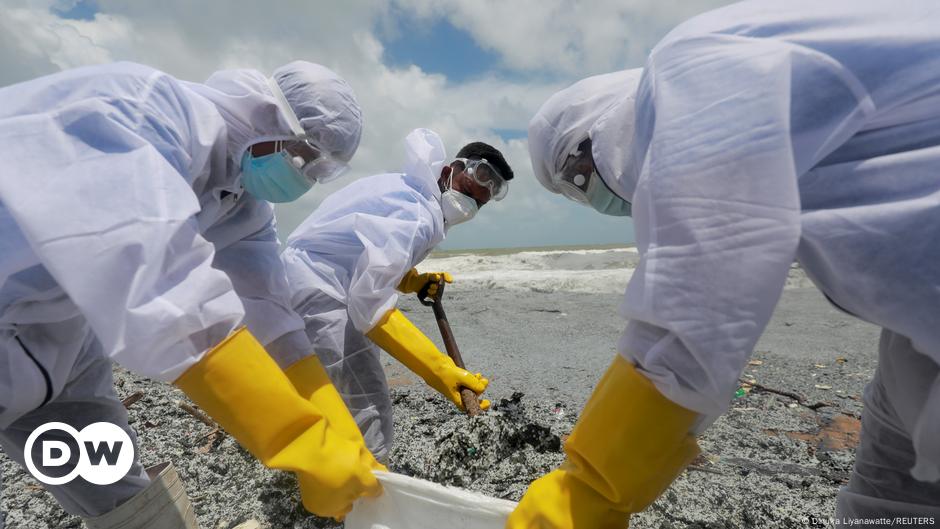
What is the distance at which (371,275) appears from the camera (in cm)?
229

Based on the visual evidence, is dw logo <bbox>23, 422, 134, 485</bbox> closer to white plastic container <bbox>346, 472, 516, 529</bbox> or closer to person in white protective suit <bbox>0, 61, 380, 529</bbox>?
person in white protective suit <bbox>0, 61, 380, 529</bbox>

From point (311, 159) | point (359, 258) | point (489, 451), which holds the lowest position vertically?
point (489, 451)

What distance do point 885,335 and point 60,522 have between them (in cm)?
308

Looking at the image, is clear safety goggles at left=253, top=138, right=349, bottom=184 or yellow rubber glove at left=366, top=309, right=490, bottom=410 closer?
clear safety goggles at left=253, top=138, right=349, bottom=184

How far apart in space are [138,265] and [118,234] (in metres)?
0.07

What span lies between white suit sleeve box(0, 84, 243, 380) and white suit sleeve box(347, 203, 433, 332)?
1.10 m

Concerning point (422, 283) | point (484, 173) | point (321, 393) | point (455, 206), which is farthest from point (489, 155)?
point (321, 393)

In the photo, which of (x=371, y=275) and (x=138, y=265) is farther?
(x=371, y=275)

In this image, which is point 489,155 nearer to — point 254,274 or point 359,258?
point 359,258

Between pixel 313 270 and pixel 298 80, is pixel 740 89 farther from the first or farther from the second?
pixel 313 270

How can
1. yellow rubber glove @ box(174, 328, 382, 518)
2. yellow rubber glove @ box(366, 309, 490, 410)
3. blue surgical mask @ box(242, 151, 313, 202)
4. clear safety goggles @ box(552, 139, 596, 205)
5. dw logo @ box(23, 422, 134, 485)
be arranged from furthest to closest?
1. yellow rubber glove @ box(366, 309, 490, 410)
2. blue surgical mask @ box(242, 151, 313, 202)
3. dw logo @ box(23, 422, 134, 485)
4. clear safety goggles @ box(552, 139, 596, 205)
5. yellow rubber glove @ box(174, 328, 382, 518)

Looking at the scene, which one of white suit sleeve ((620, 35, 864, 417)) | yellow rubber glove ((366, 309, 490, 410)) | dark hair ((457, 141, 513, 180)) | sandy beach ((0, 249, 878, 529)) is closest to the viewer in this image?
white suit sleeve ((620, 35, 864, 417))

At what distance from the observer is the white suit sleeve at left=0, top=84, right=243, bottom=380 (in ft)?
3.56

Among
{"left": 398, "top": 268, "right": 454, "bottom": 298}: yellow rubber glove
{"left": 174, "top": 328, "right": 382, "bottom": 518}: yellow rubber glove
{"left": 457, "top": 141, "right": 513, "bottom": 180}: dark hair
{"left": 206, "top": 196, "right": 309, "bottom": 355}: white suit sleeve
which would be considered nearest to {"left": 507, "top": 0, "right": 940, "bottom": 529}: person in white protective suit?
{"left": 174, "top": 328, "right": 382, "bottom": 518}: yellow rubber glove
